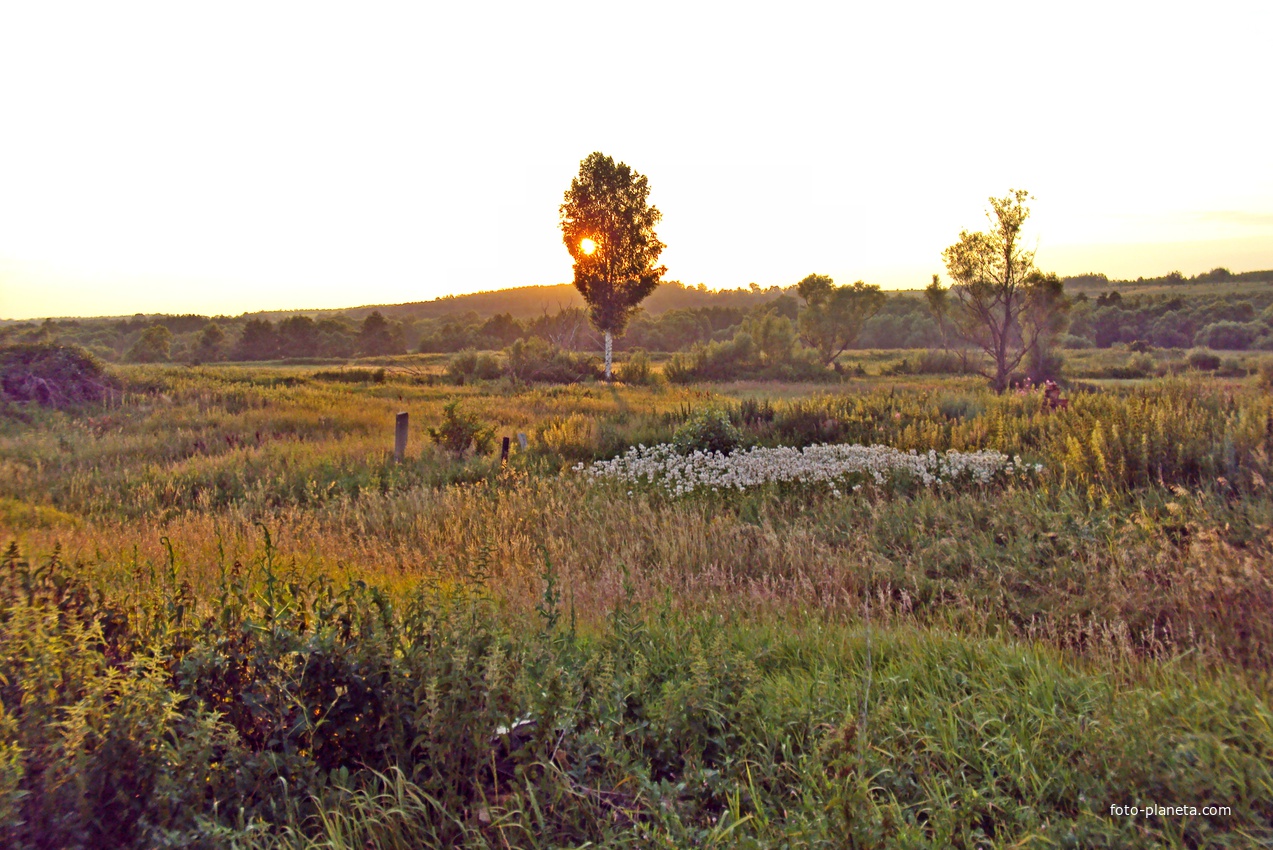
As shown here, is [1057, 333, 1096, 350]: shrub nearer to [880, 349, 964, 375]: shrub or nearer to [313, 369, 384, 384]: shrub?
[880, 349, 964, 375]: shrub

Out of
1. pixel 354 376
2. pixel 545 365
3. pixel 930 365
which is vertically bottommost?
pixel 930 365

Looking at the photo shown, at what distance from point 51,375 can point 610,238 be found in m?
25.6

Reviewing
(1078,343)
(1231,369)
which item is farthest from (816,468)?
(1078,343)

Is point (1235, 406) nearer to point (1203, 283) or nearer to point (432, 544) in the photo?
point (432, 544)

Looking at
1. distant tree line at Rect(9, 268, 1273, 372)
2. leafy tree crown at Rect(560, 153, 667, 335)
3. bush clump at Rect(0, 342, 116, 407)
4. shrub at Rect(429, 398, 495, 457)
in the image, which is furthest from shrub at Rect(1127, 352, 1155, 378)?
bush clump at Rect(0, 342, 116, 407)

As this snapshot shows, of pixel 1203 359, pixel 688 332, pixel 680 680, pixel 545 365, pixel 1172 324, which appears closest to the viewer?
pixel 680 680

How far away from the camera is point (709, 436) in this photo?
11711mm

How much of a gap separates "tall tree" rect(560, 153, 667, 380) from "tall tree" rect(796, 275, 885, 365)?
17.4 meters

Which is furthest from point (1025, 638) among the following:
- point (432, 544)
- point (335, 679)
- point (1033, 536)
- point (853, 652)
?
point (432, 544)

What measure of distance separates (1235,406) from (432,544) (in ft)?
34.9

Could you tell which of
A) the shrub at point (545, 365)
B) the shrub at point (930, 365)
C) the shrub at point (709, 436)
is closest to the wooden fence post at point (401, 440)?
the shrub at point (709, 436)

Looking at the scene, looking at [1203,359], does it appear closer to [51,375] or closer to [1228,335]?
[1228,335]

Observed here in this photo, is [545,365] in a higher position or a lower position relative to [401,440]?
higher

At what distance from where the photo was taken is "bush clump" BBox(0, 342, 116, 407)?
21422mm
